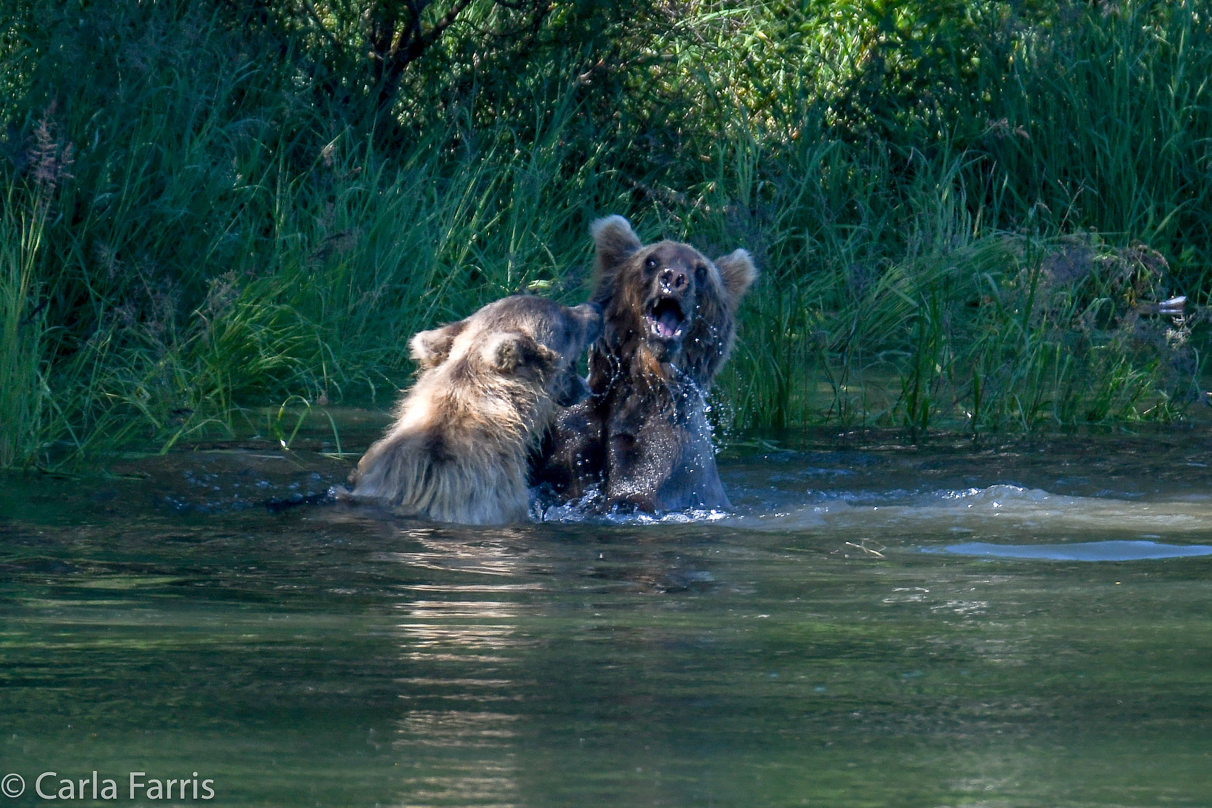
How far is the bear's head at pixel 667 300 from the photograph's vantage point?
22.7 feet

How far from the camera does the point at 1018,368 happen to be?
874cm

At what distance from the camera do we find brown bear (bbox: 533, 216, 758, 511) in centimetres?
689

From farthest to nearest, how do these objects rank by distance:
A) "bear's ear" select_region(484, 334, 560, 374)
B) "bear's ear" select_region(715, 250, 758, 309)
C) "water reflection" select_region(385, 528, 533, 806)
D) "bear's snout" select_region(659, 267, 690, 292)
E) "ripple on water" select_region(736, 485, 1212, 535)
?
"bear's ear" select_region(715, 250, 758, 309) < "bear's snout" select_region(659, 267, 690, 292) < "bear's ear" select_region(484, 334, 560, 374) < "ripple on water" select_region(736, 485, 1212, 535) < "water reflection" select_region(385, 528, 533, 806)

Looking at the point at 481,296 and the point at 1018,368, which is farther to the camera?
the point at 481,296

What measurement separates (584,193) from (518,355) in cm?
590

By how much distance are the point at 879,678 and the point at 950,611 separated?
0.92m

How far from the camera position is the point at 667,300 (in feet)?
22.9

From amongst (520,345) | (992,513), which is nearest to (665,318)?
(520,345)

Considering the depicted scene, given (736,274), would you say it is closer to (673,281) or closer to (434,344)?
(673,281)

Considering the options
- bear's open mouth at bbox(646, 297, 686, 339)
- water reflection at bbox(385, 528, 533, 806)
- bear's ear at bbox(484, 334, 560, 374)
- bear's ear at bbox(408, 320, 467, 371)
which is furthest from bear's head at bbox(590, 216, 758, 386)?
water reflection at bbox(385, 528, 533, 806)

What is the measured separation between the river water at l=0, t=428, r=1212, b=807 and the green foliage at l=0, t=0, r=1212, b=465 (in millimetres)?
1702

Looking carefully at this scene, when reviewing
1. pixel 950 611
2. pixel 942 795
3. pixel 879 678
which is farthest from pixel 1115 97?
pixel 942 795

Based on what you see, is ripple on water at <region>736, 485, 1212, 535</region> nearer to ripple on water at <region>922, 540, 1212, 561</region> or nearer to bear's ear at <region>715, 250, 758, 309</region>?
ripple on water at <region>922, 540, 1212, 561</region>

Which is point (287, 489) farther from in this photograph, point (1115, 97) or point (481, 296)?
point (1115, 97)
